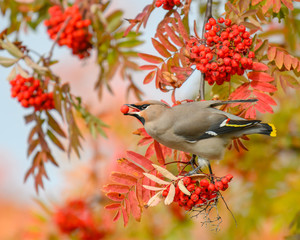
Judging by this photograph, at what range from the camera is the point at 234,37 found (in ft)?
5.73

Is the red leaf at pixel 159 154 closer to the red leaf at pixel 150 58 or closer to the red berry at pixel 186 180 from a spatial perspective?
the red berry at pixel 186 180

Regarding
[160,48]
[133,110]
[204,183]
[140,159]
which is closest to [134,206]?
[140,159]

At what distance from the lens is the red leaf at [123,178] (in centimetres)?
177

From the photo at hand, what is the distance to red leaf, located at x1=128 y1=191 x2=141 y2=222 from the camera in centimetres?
173

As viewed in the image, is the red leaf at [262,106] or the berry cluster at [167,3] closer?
the red leaf at [262,106]

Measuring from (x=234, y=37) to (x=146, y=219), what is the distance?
3.20 m

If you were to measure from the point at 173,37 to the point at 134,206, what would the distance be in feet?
2.39

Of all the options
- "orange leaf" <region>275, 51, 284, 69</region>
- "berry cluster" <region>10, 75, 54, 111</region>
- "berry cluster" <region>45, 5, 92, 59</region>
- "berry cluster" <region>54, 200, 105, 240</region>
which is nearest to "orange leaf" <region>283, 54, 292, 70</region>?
"orange leaf" <region>275, 51, 284, 69</region>

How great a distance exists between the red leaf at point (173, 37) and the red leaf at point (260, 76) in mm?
326

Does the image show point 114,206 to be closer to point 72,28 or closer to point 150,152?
point 150,152

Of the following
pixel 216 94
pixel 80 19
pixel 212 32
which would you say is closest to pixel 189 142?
pixel 216 94

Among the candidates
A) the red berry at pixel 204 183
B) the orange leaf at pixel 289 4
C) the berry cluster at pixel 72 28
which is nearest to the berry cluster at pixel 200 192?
the red berry at pixel 204 183

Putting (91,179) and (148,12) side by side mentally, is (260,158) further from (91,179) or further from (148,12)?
(148,12)

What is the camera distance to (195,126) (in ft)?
6.21
